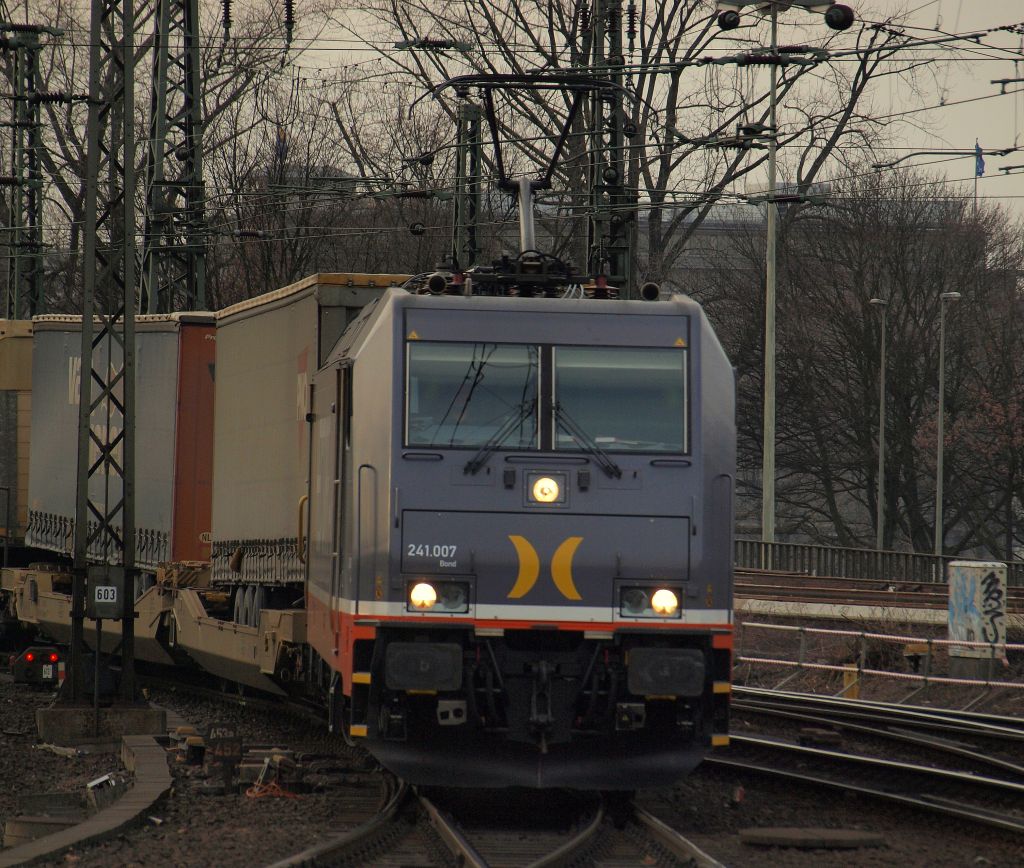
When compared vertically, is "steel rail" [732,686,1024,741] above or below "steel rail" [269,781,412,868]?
below

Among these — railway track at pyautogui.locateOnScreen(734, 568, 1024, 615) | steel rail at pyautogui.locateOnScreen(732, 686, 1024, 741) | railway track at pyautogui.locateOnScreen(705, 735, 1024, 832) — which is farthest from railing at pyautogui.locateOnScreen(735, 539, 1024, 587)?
railway track at pyautogui.locateOnScreen(705, 735, 1024, 832)

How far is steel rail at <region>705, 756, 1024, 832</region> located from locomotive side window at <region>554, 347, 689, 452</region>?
285 centimetres

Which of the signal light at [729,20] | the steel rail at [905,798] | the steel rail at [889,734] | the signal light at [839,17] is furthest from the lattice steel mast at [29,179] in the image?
the steel rail at [905,798]

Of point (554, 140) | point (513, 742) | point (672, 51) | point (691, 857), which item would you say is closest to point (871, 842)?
point (691, 857)

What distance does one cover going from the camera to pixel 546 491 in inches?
402

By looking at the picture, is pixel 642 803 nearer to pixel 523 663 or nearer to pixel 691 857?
pixel 523 663

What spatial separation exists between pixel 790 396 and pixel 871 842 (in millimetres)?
41757

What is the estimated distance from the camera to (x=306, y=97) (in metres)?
45.5

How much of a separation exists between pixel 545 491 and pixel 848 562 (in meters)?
26.2

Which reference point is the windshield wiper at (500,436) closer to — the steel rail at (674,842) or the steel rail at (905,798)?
the steel rail at (674,842)

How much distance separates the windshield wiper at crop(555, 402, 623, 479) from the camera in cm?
1028

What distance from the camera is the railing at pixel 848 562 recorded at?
1332 inches

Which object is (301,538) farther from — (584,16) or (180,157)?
(584,16)

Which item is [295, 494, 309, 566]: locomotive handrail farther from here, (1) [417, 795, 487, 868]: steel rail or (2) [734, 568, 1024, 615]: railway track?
(2) [734, 568, 1024, 615]: railway track
